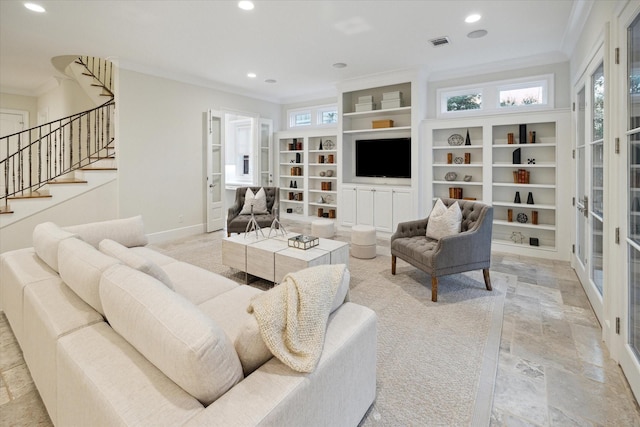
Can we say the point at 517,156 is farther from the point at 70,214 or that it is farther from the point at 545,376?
the point at 70,214

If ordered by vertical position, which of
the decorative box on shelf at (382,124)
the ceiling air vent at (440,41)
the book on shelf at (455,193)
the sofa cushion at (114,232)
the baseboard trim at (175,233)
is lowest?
the baseboard trim at (175,233)

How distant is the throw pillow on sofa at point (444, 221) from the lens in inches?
137

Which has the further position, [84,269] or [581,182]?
[581,182]

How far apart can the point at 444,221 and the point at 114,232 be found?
321cm

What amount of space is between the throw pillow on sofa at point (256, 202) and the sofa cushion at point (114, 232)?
1983mm

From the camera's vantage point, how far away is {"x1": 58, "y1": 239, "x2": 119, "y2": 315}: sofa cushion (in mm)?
1565

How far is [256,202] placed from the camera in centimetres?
527

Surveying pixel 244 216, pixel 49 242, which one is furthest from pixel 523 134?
pixel 49 242

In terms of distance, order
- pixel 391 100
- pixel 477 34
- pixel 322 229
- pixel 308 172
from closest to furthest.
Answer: pixel 477 34 → pixel 322 229 → pixel 391 100 → pixel 308 172

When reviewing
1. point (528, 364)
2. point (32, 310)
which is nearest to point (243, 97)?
point (32, 310)

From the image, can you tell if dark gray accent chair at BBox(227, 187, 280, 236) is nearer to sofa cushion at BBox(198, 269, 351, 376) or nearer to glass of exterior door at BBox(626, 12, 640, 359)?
sofa cushion at BBox(198, 269, 351, 376)

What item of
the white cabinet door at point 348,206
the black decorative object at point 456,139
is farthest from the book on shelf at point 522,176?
the white cabinet door at point 348,206

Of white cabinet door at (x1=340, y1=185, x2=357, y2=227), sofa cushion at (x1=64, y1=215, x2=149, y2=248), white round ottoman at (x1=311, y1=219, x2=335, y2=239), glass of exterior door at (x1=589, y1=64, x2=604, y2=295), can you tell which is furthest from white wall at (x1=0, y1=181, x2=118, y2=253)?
glass of exterior door at (x1=589, y1=64, x2=604, y2=295)

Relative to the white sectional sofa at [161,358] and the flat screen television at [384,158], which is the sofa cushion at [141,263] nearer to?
the white sectional sofa at [161,358]
